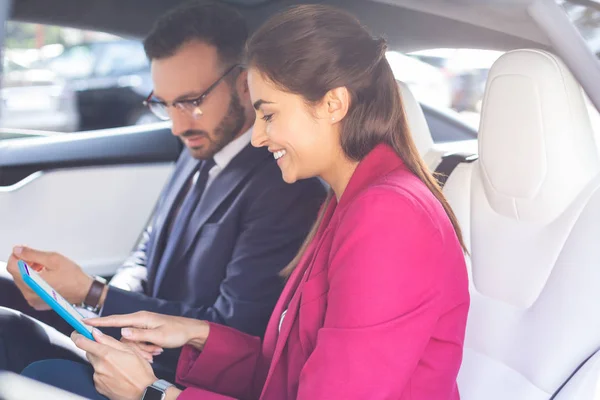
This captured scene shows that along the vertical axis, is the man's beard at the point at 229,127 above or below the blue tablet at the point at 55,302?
above

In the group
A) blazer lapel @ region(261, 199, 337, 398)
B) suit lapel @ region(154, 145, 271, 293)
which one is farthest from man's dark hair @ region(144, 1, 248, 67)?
blazer lapel @ region(261, 199, 337, 398)

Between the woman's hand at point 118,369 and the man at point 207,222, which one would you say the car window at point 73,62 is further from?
the woman's hand at point 118,369

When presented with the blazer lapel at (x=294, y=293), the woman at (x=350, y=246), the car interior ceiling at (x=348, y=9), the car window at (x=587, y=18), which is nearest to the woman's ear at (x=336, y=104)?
the woman at (x=350, y=246)

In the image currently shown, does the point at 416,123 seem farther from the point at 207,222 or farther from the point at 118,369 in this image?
the point at 118,369

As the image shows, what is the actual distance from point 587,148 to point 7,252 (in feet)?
5.65

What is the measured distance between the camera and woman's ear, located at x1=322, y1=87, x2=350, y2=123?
1.20 m

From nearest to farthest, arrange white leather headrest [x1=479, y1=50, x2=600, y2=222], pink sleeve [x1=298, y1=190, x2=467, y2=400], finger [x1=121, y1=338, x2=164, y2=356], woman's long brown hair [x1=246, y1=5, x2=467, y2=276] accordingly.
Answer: pink sleeve [x1=298, y1=190, x2=467, y2=400], woman's long brown hair [x1=246, y1=5, x2=467, y2=276], white leather headrest [x1=479, y1=50, x2=600, y2=222], finger [x1=121, y1=338, x2=164, y2=356]

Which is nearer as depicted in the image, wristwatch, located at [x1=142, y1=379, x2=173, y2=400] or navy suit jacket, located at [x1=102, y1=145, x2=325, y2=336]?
wristwatch, located at [x1=142, y1=379, x2=173, y2=400]

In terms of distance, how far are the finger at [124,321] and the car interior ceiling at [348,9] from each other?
53cm

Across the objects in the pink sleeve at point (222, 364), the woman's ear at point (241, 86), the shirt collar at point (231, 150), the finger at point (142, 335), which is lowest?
the pink sleeve at point (222, 364)

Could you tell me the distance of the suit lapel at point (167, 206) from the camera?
77.7 inches

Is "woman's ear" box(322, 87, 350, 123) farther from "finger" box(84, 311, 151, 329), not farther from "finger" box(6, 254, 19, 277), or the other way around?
"finger" box(6, 254, 19, 277)

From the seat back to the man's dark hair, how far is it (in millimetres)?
684

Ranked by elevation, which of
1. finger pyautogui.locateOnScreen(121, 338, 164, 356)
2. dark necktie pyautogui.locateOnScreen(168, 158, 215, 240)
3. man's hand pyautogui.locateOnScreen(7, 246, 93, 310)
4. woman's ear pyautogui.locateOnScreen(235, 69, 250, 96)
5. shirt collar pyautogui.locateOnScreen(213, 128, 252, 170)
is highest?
woman's ear pyautogui.locateOnScreen(235, 69, 250, 96)
